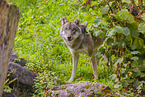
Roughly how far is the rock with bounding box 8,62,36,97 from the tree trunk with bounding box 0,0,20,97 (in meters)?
2.67

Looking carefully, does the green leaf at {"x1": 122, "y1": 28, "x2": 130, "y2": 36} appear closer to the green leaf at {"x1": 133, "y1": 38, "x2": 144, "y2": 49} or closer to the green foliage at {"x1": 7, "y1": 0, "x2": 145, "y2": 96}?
the green foliage at {"x1": 7, "y1": 0, "x2": 145, "y2": 96}

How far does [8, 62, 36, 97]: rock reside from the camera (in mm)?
4445

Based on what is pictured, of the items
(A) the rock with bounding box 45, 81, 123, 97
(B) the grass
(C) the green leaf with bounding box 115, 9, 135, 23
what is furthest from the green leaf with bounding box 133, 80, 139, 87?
(B) the grass

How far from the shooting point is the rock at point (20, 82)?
4445mm

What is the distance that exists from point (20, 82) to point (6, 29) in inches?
118

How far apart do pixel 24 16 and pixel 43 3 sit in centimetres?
133

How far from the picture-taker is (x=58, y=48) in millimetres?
8016

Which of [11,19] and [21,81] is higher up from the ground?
[11,19]

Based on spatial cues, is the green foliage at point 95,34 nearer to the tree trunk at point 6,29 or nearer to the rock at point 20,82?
the rock at point 20,82

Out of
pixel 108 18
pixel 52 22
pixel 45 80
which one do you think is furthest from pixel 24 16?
pixel 108 18

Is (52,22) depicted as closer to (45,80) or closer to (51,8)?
(51,8)

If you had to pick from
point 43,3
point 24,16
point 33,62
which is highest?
point 43,3

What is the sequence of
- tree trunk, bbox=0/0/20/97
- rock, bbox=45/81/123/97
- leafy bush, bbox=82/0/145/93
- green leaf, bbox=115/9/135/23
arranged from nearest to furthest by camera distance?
tree trunk, bbox=0/0/20/97, green leaf, bbox=115/9/135/23, leafy bush, bbox=82/0/145/93, rock, bbox=45/81/123/97

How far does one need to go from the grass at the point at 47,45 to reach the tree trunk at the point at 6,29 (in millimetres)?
2628
